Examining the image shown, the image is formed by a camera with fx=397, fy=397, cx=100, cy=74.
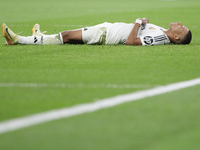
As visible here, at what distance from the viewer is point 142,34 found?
6.83 m

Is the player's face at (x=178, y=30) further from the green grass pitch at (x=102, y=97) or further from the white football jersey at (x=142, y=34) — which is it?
the green grass pitch at (x=102, y=97)

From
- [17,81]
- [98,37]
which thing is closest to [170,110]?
[17,81]

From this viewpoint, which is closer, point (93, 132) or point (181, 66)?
point (93, 132)

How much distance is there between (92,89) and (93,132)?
3.47 feet

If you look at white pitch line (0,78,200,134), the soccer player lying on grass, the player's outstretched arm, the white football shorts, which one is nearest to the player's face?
the soccer player lying on grass

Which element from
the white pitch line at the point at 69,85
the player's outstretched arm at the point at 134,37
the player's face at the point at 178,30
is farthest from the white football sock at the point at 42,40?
the white pitch line at the point at 69,85

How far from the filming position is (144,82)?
3.99m

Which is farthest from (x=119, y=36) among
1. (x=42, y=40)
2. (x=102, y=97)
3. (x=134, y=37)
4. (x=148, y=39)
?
(x=102, y=97)

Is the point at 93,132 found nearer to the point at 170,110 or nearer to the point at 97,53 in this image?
the point at 170,110

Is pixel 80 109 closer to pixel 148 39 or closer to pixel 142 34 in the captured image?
pixel 148 39

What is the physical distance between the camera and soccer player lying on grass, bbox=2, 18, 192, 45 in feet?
22.0

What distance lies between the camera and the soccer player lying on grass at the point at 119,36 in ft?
22.0

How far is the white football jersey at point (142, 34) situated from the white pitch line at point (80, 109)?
286 centimetres

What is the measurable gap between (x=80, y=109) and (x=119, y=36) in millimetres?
3837
